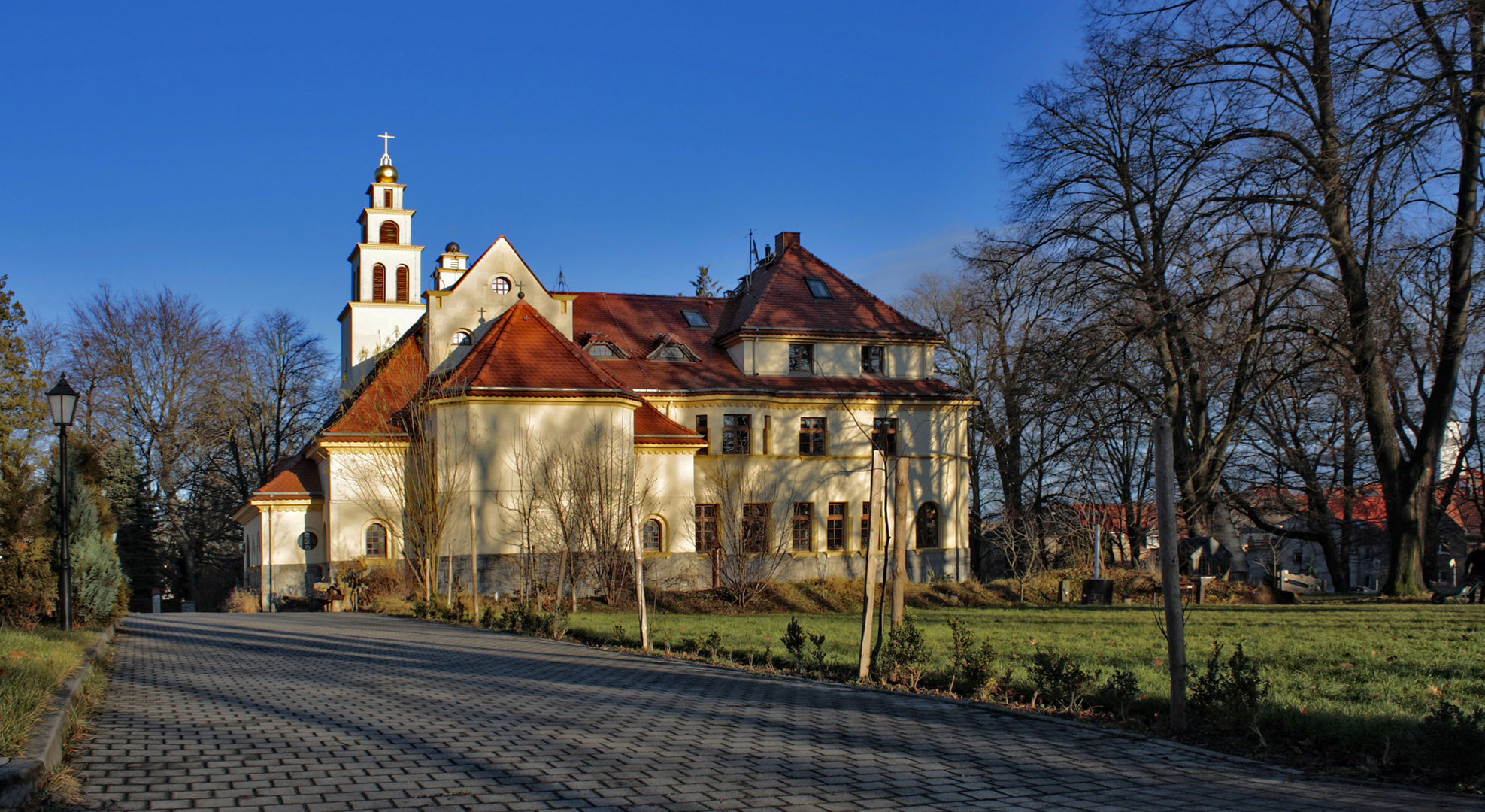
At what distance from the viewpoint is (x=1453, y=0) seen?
645 inches

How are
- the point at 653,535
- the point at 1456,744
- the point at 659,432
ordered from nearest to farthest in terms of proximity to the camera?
the point at 1456,744 → the point at 659,432 → the point at 653,535

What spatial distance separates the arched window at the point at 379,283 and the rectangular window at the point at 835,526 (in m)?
24.5

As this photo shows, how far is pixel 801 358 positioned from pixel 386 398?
50.6 ft

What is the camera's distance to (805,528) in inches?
1603

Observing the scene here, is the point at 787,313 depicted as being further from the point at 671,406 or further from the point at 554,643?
the point at 554,643

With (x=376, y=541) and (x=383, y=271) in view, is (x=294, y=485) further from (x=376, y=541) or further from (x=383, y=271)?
(x=383, y=271)

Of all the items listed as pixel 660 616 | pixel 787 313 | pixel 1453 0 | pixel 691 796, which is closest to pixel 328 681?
pixel 691 796

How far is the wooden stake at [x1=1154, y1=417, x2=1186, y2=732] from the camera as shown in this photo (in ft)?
28.2

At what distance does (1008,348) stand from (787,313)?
363 inches

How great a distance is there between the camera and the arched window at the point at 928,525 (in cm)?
4181

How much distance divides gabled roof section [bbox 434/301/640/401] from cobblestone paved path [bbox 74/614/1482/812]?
69.4 ft

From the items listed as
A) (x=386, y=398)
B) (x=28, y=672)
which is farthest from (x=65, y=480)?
(x=386, y=398)

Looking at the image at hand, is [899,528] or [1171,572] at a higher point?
[899,528]

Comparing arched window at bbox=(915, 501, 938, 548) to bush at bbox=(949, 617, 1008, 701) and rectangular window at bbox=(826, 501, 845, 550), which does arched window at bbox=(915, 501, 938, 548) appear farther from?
bush at bbox=(949, 617, 1008, 701)
